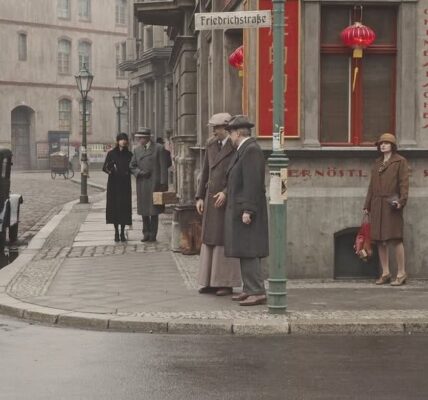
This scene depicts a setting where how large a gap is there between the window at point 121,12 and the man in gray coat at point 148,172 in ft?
179

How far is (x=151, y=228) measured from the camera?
1689 centimetres

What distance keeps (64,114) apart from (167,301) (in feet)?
188

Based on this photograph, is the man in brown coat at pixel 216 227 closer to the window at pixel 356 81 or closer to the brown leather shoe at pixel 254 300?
the brown leather shoe at pixel 254 300

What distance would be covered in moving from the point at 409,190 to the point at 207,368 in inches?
218

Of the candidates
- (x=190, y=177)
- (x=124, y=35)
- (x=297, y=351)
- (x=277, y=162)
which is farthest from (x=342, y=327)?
(x=124, y=35)

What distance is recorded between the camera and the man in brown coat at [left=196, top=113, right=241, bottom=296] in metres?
10.7

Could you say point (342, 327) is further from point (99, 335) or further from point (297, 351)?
point (99, 335)

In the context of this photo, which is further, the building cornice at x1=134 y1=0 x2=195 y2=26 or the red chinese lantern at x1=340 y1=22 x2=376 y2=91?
the building cornice at x1=134 y1=0 x2=195 y2=26

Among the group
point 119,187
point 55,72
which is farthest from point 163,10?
point 55,72

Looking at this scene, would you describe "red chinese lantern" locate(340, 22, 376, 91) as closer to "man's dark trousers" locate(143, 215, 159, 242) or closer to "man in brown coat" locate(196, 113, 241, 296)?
"man in brown coat" locate(196, 113, 241, 296)

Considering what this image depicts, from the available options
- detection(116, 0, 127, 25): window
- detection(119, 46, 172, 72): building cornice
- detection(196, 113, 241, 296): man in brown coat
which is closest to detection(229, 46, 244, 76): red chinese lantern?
detection(196, 113, 241, 296): man in brown coat

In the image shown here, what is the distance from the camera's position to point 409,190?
39.9 ft

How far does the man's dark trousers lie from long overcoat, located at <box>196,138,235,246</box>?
579 cm

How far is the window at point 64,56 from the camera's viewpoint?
6700 centimetres
